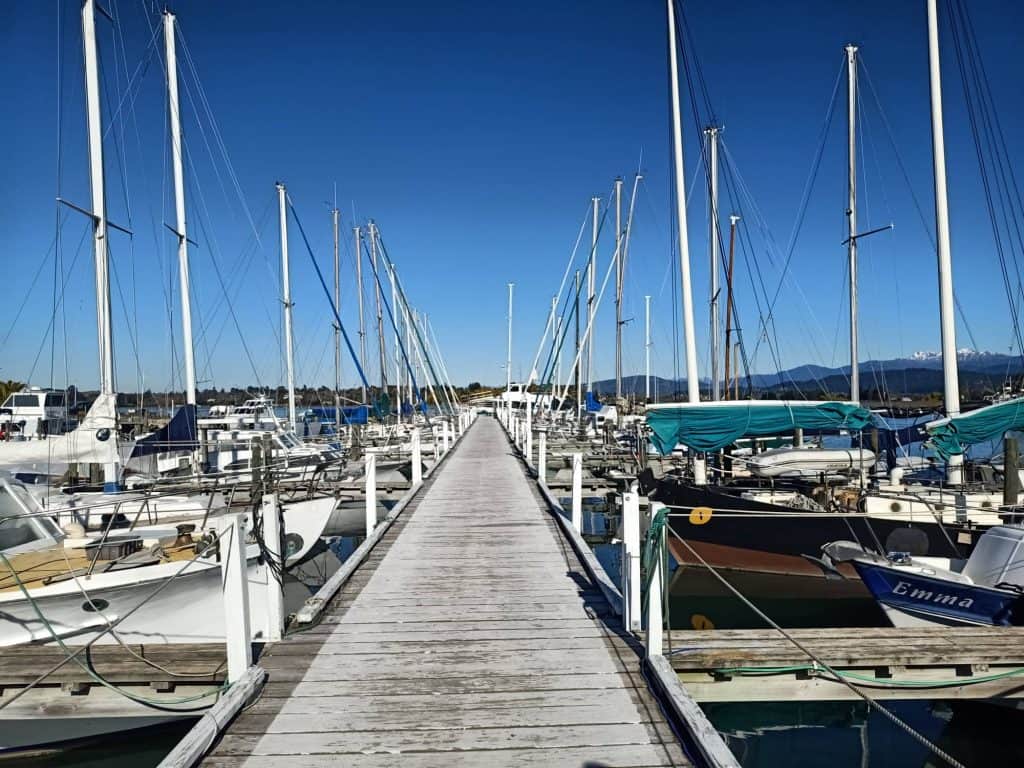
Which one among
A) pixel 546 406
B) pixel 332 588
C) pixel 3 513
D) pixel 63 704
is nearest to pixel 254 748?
pixel 63 704

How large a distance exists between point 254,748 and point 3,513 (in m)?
7.43

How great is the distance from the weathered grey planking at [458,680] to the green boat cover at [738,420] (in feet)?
20.5

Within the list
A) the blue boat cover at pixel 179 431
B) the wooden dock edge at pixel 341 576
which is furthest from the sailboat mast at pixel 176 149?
the wooden dock edge at pixel 341 576

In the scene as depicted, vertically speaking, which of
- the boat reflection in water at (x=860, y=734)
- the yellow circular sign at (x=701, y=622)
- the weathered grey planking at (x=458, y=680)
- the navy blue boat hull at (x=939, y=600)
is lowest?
the boat reflection in water at (x=860, y=734)

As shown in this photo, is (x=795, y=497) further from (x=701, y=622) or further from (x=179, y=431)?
(x=179, y=431)

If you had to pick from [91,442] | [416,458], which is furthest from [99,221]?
[416,458]

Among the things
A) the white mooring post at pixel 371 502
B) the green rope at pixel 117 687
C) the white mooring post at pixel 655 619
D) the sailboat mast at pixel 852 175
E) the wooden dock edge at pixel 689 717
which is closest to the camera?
the wooden dock edge at pixel 689 717

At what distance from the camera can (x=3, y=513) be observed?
10.0 metres

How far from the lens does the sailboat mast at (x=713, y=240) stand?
77.1 ft

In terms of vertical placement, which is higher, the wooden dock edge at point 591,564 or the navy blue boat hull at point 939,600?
the wooden dock edge at point 591,564

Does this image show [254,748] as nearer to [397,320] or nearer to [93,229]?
[93,229]

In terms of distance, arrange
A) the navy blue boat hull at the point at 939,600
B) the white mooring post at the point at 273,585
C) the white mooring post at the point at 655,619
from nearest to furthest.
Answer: the white mooring post at the point at 655,619 → the white mooring post at the point at 273,585 → the navy blue boat hull at the point at 939,600

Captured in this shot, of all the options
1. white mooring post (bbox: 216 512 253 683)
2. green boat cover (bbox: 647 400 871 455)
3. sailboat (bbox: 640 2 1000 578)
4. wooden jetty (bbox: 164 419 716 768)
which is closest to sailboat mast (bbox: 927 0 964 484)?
sailboat (bbox: 640 2 1000 578)

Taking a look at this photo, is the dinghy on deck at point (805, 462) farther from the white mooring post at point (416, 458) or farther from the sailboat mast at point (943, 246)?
the white mooring post at point (416, 458)
